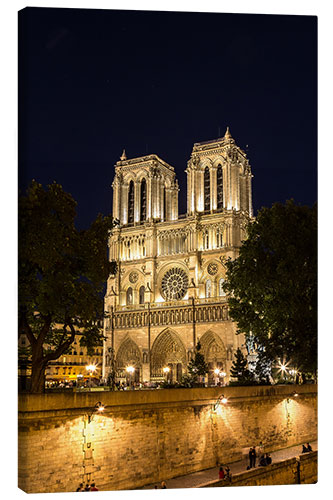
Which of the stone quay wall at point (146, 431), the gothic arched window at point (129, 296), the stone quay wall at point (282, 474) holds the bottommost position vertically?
the stone quay wall at point (282, 474)

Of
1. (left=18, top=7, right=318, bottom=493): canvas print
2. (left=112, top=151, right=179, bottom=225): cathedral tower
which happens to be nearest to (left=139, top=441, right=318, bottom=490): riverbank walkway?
(left=18, top=7, right=318, bottom=493): canvas print

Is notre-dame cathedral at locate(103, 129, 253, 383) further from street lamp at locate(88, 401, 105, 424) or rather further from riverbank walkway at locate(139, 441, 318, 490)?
street lamp at locate(88, 401, 105, 424)

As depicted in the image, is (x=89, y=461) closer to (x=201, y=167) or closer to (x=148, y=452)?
(x=148, y=452)

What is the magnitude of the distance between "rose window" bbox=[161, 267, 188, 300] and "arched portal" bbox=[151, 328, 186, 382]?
304 cm

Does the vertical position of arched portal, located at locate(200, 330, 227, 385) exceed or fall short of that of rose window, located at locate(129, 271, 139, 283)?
it falls short

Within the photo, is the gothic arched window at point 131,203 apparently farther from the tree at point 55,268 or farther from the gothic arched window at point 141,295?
the tree at point 55,268

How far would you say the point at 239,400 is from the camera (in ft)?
61.5

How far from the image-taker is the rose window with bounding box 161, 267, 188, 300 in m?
46.9

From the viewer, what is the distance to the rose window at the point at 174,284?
154 feet

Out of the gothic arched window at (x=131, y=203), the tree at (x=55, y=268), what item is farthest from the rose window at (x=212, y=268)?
the tree at (x=55, y=268)

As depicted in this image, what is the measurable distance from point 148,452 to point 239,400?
4.85 m

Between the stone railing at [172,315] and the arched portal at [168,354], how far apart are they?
1094mm

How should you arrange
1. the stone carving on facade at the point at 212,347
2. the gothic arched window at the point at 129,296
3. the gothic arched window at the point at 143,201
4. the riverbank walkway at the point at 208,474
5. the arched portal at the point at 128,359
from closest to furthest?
1. the riverbank walkway at the point at 208,474
2. the stone carving on facade at the point at 212,347
3. the arched portal at the point at 128,359
4. the gothic arched window at the point at 129,296
5. the gothic arched window at the point at 143,201

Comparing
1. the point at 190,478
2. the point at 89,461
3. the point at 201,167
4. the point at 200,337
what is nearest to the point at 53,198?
the point at 89,461
